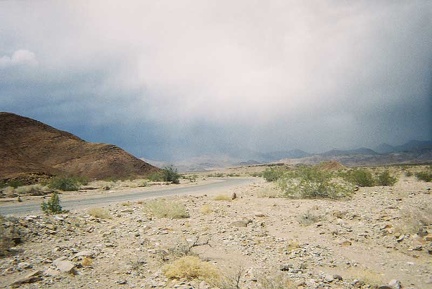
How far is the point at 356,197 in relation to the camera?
730 inches

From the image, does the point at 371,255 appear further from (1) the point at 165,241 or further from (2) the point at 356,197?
(2) the point at 356,197

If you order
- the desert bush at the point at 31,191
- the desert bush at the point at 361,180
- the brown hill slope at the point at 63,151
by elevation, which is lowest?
the desert bush at the point at 361,180

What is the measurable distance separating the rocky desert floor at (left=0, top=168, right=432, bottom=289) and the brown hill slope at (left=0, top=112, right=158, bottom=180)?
56525 mm

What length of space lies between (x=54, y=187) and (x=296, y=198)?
32320 millimetres

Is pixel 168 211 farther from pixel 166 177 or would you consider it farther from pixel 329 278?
pixel 166 177

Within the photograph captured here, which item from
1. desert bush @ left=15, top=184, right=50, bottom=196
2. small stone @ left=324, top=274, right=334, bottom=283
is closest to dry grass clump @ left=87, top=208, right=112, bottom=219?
small stone @ left=324, top=274, right=334, bottom=283

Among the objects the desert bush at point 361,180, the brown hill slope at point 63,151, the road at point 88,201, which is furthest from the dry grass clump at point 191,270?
the brown hill slope at point 63,151

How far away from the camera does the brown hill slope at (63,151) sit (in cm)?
6619

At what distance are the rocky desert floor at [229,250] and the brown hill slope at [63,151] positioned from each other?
56.5 metres

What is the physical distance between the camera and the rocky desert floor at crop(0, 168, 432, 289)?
7012mm

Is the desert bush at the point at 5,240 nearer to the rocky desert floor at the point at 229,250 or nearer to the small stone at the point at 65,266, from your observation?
the rocky desert floor at the point at 229,250

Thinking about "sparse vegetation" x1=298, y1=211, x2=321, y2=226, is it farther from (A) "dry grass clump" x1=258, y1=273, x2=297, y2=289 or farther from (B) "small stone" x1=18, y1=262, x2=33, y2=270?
(B) "small stone" x1=18, y1=262, x2=33, y2=270

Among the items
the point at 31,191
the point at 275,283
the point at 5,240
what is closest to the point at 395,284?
the point at 275,283

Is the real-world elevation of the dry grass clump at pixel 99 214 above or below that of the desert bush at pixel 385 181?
above
